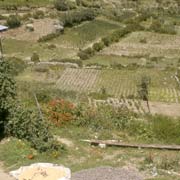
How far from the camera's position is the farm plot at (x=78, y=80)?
2562cm

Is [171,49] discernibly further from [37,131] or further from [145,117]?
[37,131]

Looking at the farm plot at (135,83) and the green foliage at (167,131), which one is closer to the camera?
the green foliage at (167,131)

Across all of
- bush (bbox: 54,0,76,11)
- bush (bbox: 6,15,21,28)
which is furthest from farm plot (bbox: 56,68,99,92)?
bush (bbox: 54,0,76,11)

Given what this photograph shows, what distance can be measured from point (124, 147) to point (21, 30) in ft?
90.1

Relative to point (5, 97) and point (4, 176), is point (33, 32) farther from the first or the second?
point (4, 176)

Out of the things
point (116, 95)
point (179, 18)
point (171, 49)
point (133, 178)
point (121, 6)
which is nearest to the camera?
point (133, 178)

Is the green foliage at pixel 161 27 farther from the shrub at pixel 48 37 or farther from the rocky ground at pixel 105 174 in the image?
the rocky ground at pixel 105 174

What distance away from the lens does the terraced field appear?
81.4 feet

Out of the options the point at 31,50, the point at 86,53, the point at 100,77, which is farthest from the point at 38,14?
the point at 100,77

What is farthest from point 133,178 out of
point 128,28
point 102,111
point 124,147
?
point 128,28

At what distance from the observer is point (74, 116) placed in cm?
1592

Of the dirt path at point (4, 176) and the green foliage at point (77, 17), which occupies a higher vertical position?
the dirt path at point (4, 176)

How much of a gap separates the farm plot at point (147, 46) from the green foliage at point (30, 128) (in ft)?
66.1

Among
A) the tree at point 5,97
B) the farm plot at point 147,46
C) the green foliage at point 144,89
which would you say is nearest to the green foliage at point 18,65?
the green foliage at point 144,89
